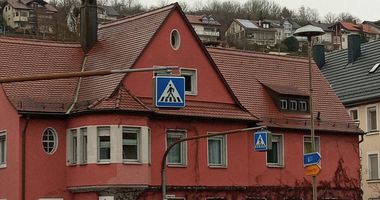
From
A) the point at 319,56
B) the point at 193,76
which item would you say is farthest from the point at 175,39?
the point at 319,56

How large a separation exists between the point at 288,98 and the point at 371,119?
1623 centimetres

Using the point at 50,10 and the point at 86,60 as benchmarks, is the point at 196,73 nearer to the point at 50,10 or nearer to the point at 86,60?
the point at 86,60

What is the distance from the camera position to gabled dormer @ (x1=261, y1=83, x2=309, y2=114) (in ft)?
160

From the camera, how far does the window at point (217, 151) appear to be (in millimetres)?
44906

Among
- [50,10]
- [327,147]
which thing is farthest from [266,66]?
[50,10]

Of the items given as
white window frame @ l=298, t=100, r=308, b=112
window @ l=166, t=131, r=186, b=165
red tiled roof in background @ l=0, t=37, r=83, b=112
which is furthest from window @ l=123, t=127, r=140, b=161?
white window frame @ l=298, t=100, r=308, b=112

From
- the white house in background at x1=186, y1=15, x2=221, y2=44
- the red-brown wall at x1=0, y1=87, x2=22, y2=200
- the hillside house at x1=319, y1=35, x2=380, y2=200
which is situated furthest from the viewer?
the white house in background at x1=186, y1=15, x2=221, y2=44

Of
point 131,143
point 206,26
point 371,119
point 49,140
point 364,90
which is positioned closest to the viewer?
point 131,143

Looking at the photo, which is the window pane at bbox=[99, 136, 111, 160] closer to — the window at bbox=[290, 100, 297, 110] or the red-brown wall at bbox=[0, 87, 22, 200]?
the red-brown wall at bbox=[0, 87, 22, 200]

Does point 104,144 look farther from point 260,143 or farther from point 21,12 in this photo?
point 21,12

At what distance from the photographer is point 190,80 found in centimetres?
4481

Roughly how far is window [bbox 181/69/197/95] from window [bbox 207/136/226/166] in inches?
98.3

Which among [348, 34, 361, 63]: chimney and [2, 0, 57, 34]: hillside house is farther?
[2, 0, 57, 34]: hillside house

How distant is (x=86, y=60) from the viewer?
1763 inches
